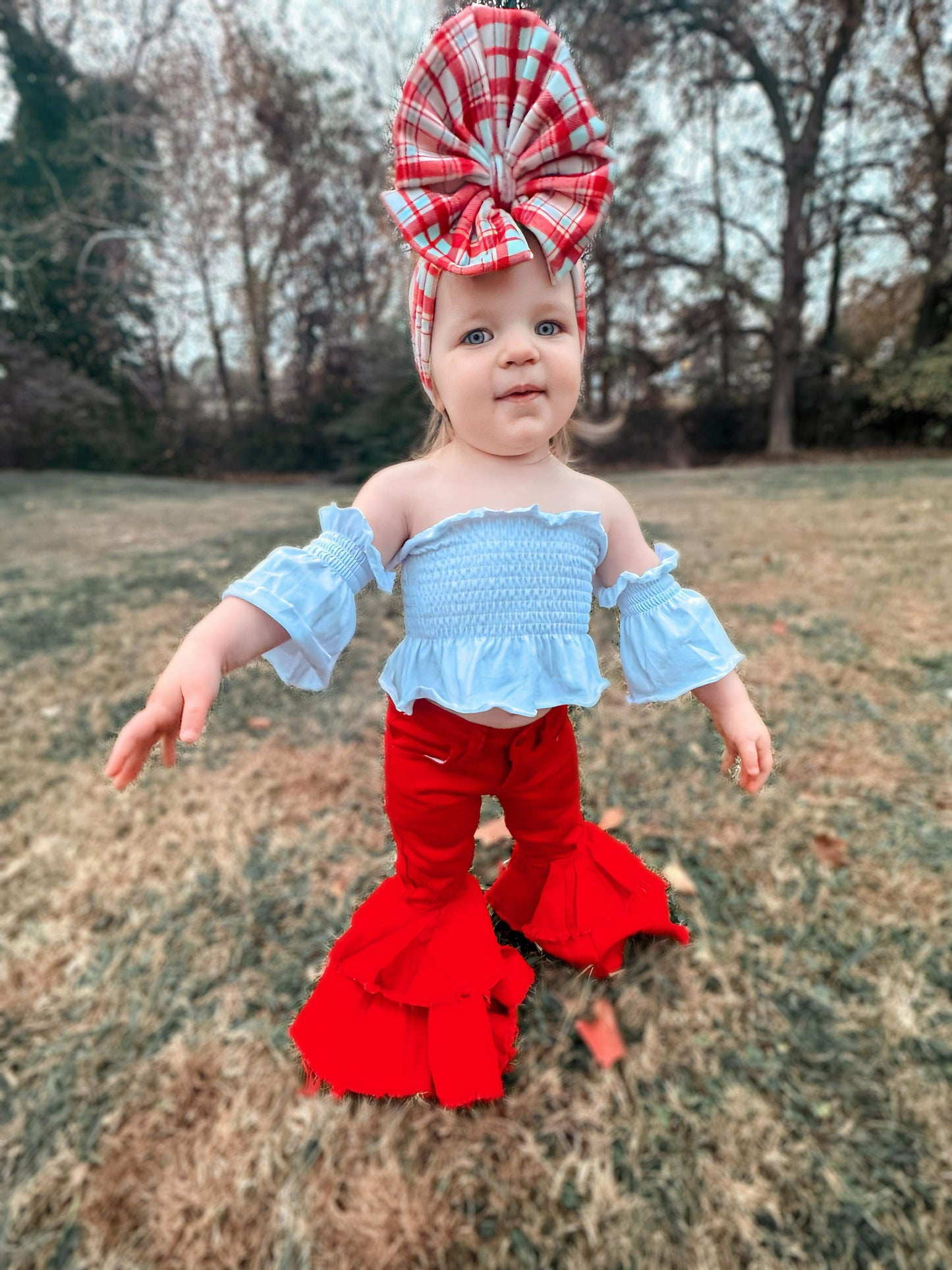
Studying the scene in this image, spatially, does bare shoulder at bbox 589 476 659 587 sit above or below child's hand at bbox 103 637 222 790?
above

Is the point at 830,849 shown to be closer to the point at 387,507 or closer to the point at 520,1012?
the point at 520,1012

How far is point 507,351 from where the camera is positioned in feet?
3.86

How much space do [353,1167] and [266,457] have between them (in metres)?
14.9

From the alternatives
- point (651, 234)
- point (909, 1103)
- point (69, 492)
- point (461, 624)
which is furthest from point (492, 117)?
point (651, 234)

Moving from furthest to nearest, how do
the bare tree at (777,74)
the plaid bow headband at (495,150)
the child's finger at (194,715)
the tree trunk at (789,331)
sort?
1. the tree trunk at (789,331)
2. the bare tree at (777,74)
3. the plaid bow headband at (495,150)
4. the child's finger at (194,715)

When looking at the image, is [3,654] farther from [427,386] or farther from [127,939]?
[427,386]

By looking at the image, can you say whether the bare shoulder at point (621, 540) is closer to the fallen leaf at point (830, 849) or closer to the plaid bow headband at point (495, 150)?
the plaid bow headband at point (495, 150)

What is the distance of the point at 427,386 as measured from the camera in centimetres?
140

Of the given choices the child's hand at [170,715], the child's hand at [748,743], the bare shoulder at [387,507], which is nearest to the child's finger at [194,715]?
the child's hand at [170,715]

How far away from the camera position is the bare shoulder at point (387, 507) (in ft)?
4.24

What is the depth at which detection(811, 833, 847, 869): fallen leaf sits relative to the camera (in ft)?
6.13

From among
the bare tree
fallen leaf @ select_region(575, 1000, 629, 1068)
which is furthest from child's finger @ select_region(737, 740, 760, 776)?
the bare tree

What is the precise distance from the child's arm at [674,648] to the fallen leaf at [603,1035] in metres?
0.57

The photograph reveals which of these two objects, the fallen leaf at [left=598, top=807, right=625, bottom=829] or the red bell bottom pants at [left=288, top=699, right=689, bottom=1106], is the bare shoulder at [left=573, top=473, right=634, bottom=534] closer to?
the red bell bottom pants at [left=288, top=699, right=689, bottom=1106]
